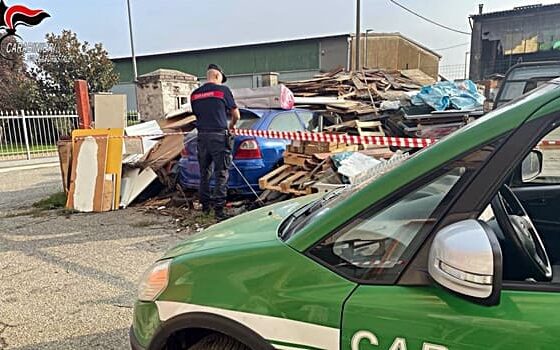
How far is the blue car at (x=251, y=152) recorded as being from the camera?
244 inches

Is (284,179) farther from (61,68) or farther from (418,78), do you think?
(61,68)

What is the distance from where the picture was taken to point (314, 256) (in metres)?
1.55

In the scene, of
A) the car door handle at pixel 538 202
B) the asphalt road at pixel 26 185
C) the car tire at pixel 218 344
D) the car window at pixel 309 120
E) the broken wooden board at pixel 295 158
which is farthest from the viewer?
the asphalt road at pixel 26 185

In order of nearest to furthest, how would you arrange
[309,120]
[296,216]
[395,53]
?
1. [296,216]
2. [309,120]
3. [395,53]

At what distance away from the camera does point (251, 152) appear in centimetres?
620

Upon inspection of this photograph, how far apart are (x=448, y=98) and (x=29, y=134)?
1382cm

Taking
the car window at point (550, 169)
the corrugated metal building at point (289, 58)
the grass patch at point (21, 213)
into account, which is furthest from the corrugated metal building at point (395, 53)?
the car window at point (550, 169)

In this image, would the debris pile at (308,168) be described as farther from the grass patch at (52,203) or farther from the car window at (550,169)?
the grass patch at (52,203)

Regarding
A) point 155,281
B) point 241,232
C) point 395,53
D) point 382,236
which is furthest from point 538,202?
point 395,53

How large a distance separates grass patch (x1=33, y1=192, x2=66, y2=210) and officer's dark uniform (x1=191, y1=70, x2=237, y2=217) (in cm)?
309

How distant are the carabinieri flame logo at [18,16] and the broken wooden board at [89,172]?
7.83 m

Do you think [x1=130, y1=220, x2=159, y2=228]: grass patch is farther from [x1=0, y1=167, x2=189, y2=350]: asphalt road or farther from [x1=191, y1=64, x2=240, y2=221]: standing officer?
[x1=191, y1=64, x2=240, y2=221]: standing officer

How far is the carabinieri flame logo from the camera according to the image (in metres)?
12.1

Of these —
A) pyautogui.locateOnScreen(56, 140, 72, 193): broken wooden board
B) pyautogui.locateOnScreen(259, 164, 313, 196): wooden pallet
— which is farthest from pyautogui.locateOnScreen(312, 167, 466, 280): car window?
pyautogui.locateOnScreen(56, 140, 72, 193): broken wooden board
